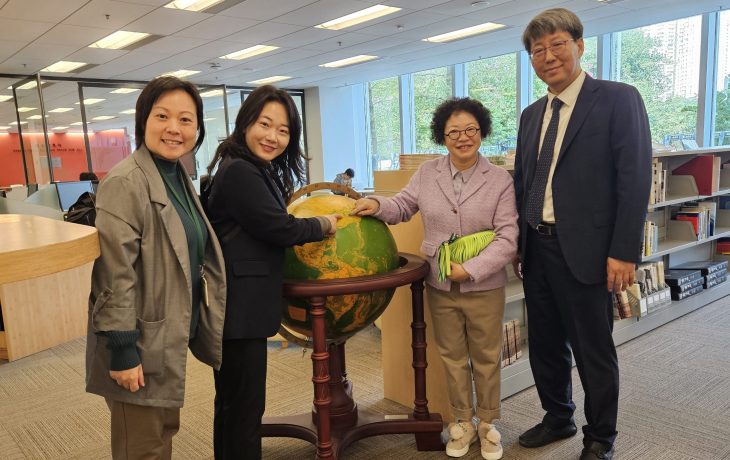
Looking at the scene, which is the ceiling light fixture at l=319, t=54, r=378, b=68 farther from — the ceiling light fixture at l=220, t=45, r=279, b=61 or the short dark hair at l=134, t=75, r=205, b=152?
the short dark hair at l=134, t=75, r=205, b=152

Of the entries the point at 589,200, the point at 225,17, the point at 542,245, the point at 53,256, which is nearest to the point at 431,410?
the point at 542,245

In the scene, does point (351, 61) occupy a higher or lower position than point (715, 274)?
higher

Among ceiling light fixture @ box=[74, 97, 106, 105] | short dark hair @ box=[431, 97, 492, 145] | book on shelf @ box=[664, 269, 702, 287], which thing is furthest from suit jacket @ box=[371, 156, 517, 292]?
ceiling light fixture @ box=[74, 97, 106, 105]

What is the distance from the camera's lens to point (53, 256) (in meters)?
1.08

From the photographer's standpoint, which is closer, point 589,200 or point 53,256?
point 53,256

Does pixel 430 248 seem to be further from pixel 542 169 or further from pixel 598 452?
pixel 598 452

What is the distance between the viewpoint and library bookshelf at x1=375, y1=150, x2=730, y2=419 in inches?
115

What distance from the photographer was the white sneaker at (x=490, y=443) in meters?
2.42

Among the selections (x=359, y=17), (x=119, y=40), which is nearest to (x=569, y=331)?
(x=359, y=17)

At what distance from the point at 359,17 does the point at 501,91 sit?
13.3ft

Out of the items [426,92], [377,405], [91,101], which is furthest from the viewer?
[426,92]

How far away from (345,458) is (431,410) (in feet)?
1.88

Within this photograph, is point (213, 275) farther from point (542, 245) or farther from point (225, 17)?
point (225, 17)

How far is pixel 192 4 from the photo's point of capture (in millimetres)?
6086
